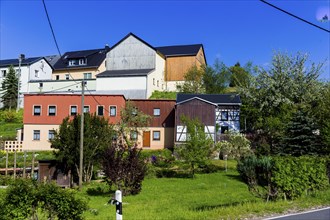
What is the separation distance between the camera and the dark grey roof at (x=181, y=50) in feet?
205

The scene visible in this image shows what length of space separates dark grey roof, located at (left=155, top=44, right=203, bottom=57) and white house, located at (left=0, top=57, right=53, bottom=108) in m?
21.9

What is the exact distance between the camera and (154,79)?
55719 millimetres

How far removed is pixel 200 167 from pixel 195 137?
329 cm

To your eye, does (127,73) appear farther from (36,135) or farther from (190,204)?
(190,204)

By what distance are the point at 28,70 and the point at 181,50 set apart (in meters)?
27.5

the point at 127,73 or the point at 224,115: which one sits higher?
the point at 127,73

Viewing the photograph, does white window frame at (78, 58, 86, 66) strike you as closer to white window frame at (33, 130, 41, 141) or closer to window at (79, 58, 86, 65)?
window at (79, 58, 86, 65)

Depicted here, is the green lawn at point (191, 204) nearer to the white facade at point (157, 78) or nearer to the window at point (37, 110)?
the window at point (37, 110)

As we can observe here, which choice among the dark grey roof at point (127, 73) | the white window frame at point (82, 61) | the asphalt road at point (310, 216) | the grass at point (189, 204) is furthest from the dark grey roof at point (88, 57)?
the asphalt road at point (310, 216)

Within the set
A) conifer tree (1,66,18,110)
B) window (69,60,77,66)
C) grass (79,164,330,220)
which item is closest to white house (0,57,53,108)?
conifer tree (1,66,18,110)

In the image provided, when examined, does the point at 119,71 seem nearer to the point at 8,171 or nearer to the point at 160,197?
the point at 8,171

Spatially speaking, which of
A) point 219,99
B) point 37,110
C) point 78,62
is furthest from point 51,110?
point 78,62

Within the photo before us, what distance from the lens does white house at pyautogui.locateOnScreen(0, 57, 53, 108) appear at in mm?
61409

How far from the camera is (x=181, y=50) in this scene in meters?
64.4
